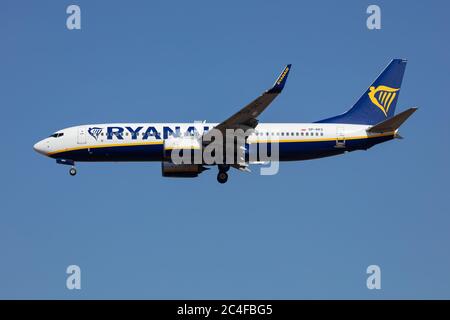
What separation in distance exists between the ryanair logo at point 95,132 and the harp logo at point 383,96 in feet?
60.8

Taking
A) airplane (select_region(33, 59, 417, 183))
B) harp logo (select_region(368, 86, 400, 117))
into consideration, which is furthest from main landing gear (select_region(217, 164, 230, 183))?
harp logo (select_region(368, 86, 400, 117))

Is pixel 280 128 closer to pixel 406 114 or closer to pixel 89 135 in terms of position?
pixel 406 114

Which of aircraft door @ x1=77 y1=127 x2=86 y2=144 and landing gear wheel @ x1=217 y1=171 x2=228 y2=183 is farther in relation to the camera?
aircraft door @ x1=77 y1=127 x2=86 y2=144

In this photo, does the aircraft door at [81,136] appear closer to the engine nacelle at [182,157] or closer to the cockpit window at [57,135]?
the cockpit window at [57,135]

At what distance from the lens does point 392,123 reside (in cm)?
6022

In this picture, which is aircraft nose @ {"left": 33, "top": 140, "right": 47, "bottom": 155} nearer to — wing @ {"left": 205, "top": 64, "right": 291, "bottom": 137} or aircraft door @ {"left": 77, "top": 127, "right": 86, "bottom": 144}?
aircraft door @ {"left": 77, "top": 127, "right": 86, "bottom": 144}

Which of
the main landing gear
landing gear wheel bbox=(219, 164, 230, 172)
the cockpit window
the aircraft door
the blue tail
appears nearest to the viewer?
landing gear wheel bbox=(219, 164, 230, 172)

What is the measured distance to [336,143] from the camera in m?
61.8

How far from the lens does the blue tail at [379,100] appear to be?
2522 inches

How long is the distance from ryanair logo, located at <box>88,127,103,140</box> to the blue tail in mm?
14670

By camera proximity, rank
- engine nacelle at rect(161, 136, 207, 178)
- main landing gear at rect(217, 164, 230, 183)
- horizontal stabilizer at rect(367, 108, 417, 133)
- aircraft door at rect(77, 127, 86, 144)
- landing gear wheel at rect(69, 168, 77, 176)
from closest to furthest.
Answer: horizontal stabilizer at rect(367, 108, 417, 133), engine nacelle at rect(161, 136, 207, 178), main landing gear at rect(217, 164, 230, 183), aircraft door at rect(77, 127, 86, 144), landing gear wheel at rect(69, 168, 77, 176)

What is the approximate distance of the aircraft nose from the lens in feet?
206

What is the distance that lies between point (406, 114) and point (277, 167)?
937cm

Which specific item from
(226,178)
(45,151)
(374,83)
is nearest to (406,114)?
(374,83)
